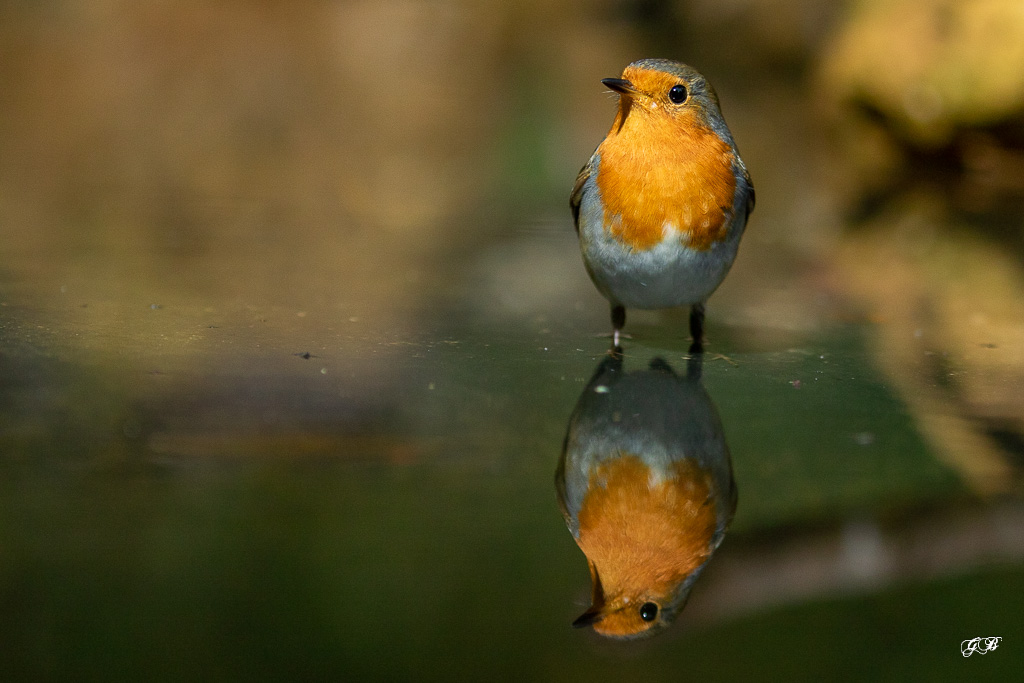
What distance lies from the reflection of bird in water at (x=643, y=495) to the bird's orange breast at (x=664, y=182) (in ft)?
1.54

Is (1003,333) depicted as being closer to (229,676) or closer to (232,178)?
(229,676)

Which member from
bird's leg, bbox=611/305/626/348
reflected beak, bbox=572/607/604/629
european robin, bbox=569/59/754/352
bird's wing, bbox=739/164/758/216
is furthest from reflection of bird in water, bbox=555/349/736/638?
bird's wing, bbox=739/164/758/216

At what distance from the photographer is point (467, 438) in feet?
8.82

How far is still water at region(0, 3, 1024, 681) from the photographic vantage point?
1860 millimetres

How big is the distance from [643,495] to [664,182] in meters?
1.17

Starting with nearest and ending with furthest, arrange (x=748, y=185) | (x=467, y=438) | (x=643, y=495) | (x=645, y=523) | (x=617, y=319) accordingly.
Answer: (x=645, y=523), (x=643, y=495), (x=467, y=438), (x=748, y=185), (x=617, y=319)

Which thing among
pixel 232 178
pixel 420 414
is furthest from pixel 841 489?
pixel 232 178

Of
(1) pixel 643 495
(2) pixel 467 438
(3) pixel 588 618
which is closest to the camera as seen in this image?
(3) pixel 588 618

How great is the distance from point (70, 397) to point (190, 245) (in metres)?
2.18

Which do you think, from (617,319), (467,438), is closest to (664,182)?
(617,319)

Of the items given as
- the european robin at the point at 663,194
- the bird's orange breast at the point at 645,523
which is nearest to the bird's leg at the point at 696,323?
the european robin at the point at 663,194

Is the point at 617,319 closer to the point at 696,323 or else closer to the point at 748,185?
the point at 696,323

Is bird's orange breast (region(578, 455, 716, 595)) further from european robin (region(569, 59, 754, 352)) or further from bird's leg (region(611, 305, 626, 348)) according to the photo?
bird's leg (region(611, 305, 626, 348))

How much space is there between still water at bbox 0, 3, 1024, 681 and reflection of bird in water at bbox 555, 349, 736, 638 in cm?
1
